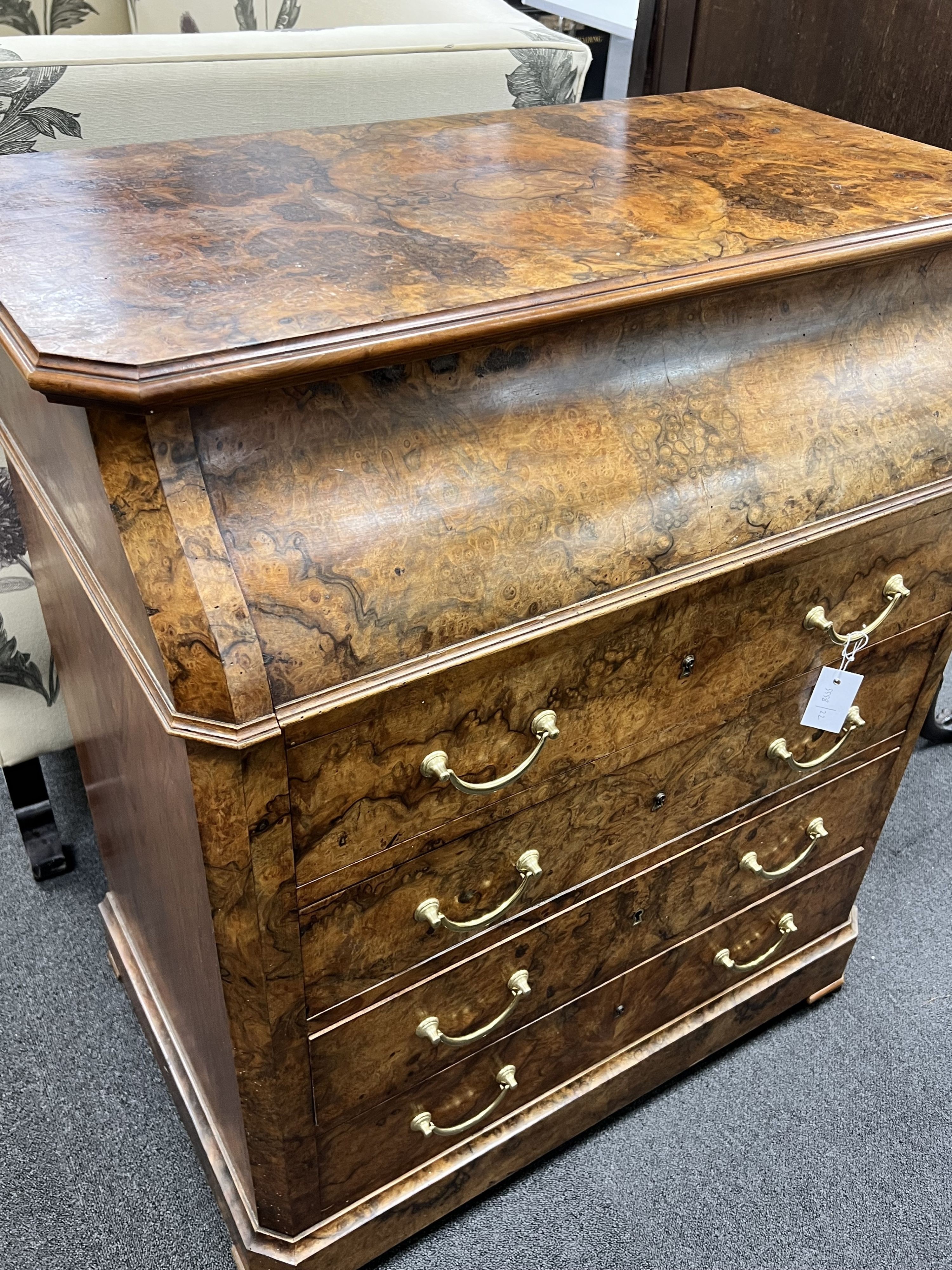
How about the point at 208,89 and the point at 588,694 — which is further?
the point at 208,89

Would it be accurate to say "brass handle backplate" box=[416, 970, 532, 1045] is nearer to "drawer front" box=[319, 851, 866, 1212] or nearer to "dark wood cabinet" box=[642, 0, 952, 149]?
"drawer front" box=[319, 851, 866, 1212]

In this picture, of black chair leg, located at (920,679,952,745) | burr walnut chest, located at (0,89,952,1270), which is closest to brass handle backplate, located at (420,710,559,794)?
burr walnut chest, located at (0,89,952,1270)

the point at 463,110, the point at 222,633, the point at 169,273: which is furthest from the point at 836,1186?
the point at 463,110

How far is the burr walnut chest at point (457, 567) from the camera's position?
2.07 ft

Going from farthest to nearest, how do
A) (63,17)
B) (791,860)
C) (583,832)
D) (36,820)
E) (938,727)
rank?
(63,17) < (938,727) < (36,820) < (791,860) < (583,832)

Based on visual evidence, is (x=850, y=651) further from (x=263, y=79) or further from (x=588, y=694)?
(x=263, y=79)

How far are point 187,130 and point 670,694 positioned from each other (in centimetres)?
88

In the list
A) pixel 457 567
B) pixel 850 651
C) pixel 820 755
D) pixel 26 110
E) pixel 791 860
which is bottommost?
pixel 791 860

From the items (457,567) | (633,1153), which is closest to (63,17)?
(457,567)

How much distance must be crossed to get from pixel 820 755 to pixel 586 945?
1.01 ft

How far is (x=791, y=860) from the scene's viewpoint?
1.14 metres

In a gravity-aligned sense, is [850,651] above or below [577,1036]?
above

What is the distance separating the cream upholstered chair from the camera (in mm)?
1148

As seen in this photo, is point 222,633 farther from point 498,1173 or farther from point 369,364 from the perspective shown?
point 498,1173
